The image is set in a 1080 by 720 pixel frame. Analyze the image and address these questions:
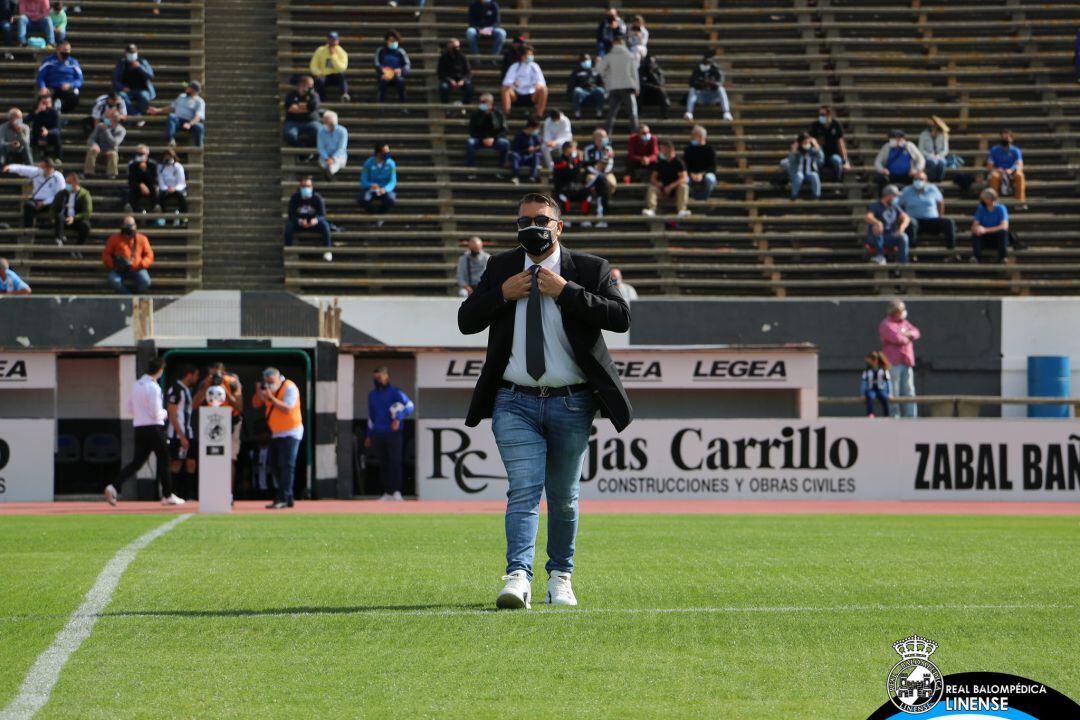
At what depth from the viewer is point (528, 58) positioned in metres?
32.1

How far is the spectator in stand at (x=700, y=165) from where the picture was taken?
30.7 m

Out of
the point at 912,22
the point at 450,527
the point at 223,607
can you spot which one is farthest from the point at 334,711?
the point at 912,22

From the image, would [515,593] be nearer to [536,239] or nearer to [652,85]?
[536,239]

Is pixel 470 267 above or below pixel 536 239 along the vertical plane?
above

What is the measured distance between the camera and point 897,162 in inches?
1202

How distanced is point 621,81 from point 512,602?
24.7 metres

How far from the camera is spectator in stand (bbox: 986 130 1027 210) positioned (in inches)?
1225

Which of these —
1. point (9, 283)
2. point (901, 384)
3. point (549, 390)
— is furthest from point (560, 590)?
point (9, 283)

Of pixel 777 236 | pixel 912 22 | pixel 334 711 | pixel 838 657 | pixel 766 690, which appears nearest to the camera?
pixel 334 711

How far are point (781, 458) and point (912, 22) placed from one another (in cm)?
1551

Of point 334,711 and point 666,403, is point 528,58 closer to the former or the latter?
point 666,403

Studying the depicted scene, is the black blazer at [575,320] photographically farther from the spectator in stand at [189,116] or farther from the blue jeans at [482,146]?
the spectator in stand at [189,116]

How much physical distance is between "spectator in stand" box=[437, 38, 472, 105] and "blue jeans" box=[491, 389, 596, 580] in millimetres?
25109

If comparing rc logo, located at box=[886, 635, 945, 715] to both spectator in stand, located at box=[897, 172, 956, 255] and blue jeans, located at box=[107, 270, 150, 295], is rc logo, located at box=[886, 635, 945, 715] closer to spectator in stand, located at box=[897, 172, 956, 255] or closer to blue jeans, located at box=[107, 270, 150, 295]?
blue jeans, located at box=[107, 270, 150, 295]
